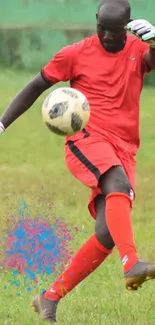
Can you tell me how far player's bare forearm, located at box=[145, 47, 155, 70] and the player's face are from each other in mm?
185

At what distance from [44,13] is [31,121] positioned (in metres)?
6.59

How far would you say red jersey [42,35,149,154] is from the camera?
6.43 meters

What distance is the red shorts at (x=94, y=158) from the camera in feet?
20.2

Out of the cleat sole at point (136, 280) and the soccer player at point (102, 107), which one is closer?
the cleat sole at point (136, 280)

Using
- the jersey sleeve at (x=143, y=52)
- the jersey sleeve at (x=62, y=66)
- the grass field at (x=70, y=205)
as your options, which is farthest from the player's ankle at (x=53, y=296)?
the jersey sleeve at (x=143, y=52)

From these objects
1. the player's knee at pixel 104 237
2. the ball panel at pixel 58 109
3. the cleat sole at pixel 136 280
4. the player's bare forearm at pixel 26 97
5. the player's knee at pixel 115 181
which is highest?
the ball panel at pixel 58 109

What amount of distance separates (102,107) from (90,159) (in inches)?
15.3

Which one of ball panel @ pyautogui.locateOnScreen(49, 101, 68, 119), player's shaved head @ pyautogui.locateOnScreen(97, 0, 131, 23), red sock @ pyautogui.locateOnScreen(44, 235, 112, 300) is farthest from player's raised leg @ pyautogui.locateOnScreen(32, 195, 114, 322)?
player's shaved head @ pyautogui.locateOnScreen(97, 0, 131, 23)

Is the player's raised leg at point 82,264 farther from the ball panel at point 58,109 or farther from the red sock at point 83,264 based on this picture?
the ball panel at point 58,109

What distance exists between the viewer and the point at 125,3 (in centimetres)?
651

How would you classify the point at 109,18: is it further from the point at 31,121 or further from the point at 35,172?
the point at 31,121

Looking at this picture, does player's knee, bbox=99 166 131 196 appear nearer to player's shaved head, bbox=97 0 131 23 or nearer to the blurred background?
player's shaved head, bbox=97 0 131 23

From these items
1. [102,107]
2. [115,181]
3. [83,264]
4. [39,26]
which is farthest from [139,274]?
[39,26]

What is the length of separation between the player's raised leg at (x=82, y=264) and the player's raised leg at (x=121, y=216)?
0.73 ft
